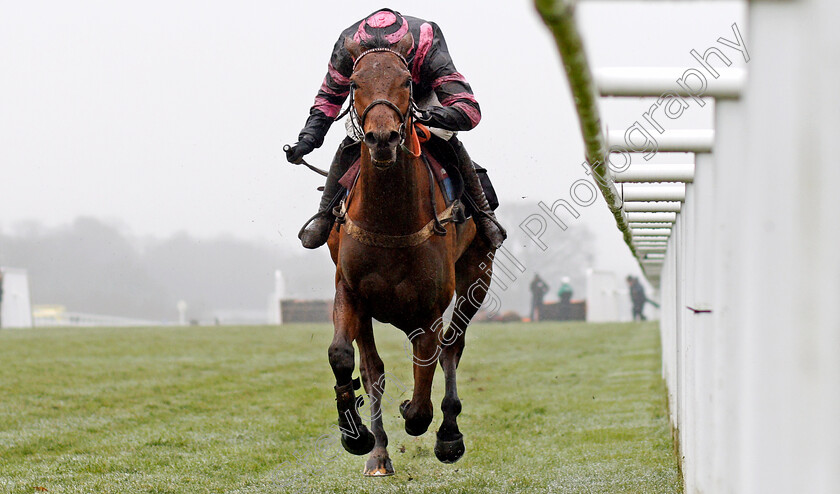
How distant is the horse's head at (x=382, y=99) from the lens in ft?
13.0

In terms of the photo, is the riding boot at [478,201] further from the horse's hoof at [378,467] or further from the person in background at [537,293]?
the person in background at [537,293]

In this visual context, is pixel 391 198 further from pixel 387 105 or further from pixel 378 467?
pixel 378 467

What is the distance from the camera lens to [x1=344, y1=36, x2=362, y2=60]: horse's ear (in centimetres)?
450

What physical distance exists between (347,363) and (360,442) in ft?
1.65

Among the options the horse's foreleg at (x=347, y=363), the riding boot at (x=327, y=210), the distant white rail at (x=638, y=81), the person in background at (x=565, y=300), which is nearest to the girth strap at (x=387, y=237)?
the horse's foreleg at (x=347, y=363)

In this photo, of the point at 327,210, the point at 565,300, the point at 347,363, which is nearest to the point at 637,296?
the point at 565,300

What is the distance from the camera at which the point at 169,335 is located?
21.2 m

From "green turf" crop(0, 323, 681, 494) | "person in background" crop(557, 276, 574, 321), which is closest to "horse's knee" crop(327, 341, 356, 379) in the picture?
"green turf" crop(0, 323, 681, 494)

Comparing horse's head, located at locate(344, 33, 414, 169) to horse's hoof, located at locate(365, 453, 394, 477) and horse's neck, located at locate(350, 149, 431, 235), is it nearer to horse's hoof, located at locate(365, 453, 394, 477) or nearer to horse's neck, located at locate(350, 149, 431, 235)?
horse's neck, located at locate(350, 149, 431, 235)

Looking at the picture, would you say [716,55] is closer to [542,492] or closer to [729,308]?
[729,308]

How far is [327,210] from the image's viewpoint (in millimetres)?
5320

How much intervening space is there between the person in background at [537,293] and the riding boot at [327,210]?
98.8ft

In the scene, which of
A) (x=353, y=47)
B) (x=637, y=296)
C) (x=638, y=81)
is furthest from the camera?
Result: (x=637, y=296)

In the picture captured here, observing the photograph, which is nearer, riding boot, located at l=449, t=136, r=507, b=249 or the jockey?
the jockey
